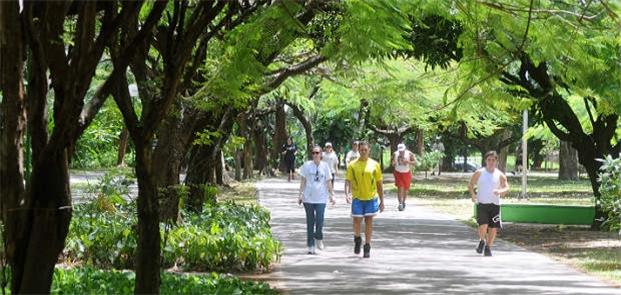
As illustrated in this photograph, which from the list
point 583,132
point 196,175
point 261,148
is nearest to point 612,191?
point 583,132

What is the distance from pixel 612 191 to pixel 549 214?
18.6 ft

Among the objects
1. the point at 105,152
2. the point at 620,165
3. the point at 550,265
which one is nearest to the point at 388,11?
the point at 550,265

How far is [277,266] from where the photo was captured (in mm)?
13672

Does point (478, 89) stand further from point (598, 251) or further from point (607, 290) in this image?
point (598, 251)

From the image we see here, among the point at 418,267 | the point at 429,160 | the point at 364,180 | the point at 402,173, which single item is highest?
the point at 429,160

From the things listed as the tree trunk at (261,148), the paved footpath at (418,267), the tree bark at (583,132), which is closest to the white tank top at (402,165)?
the paved footpath at (418,267)

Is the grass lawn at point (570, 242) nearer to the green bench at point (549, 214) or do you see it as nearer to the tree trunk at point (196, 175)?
the green bench at point (549, 214)

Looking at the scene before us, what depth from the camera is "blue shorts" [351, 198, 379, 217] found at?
15.0 meters

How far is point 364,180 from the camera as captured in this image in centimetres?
1499

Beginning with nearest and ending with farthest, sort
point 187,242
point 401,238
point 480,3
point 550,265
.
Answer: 1. point 480,3
2. point 187,242
3. point 550,265
4. point 401,238

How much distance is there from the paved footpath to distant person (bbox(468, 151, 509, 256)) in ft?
1.03

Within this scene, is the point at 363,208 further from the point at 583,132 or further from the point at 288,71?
the point at 583,132

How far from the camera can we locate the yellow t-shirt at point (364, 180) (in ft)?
49.3

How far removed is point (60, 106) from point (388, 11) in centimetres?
459
